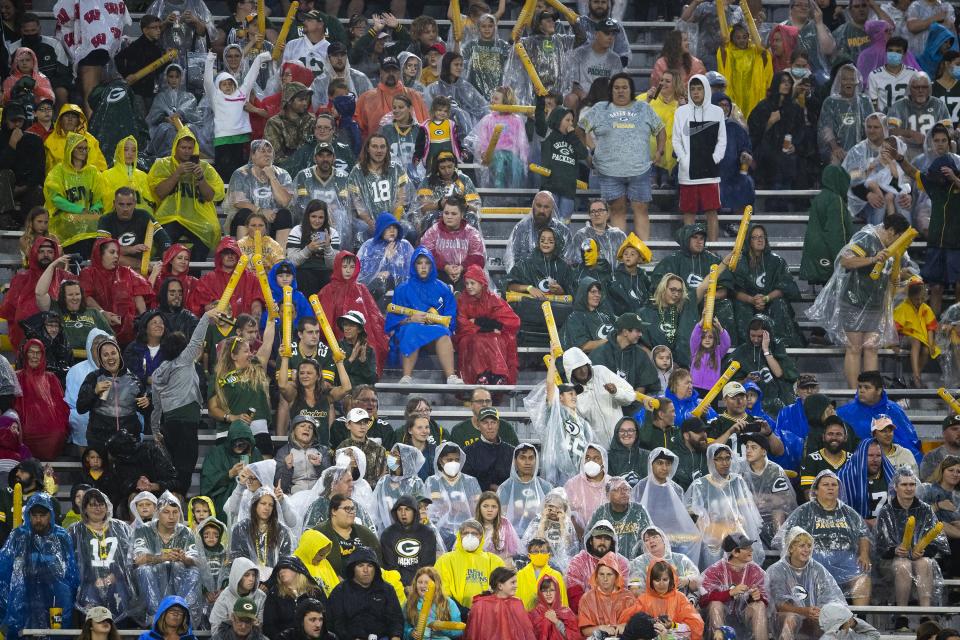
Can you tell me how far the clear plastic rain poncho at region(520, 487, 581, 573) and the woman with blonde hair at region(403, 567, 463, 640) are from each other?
40.3 inches

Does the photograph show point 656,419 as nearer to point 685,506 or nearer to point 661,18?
point 685,506

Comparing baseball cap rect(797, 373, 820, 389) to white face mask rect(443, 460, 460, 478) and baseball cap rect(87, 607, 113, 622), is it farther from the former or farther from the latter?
baseball cap rect(87, 607, 113, 622)

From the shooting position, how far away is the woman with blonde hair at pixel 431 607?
14.5m

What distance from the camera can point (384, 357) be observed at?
1747 cm

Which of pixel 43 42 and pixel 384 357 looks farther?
pixel 43 42

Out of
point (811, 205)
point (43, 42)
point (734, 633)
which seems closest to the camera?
point (734, 633)

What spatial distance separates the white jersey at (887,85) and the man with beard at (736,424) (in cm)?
540

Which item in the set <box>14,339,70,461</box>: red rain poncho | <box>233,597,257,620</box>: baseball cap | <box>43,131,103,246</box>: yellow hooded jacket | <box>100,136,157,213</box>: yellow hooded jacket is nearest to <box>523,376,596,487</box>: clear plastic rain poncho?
<box>233,597,257,620</box>: baseball cap

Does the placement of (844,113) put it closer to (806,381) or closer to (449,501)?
(806,381)

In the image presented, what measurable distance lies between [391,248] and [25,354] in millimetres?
3344

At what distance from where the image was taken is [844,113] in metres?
20.0

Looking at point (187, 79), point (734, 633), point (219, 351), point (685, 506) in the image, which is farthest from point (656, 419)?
point (187, 79)

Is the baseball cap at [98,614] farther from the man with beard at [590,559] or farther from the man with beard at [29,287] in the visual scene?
the man with beard at [29,287]

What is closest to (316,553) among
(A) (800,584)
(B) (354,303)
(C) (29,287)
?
(B) (354,303)
